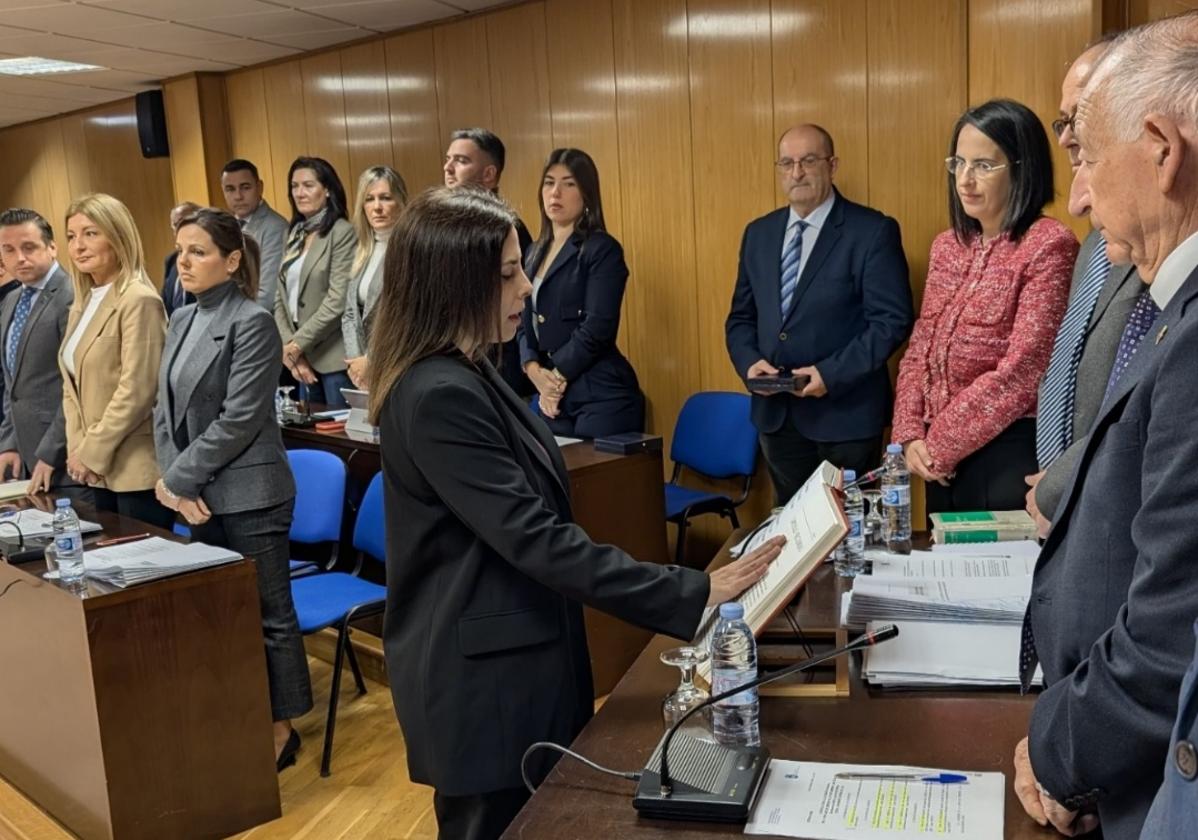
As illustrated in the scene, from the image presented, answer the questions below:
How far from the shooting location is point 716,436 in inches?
169

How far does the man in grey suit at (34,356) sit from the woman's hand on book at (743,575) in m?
2.89

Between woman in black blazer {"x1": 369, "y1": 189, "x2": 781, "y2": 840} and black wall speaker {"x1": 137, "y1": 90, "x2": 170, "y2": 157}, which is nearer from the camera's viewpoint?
woman in black blazer {"x1": 369, "y1": 189, "x2": 781, "y2": 840}

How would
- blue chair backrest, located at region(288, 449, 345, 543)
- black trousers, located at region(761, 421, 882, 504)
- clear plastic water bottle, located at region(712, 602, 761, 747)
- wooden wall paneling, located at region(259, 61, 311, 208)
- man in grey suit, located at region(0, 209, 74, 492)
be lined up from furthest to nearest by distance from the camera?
1. wooden wall paneling, located at region(259, 61, 311, 208)
2. man in grey suit, located at region(0, 209, 74, 492)
3. blue chair backrest, located at region(288, 449, 345, 543)
4. black trousers, located at region(761, 421, 882, 504)
5. clear plastic water bottle, located at region(712, 602, 761, 747)

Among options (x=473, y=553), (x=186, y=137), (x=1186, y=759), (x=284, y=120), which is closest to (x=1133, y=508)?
(x=1186, y=759)

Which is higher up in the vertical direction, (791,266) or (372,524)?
(791,266)

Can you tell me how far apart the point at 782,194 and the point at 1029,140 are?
1.89m

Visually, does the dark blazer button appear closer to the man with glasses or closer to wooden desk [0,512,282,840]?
wooden desk [0,512,282,840]

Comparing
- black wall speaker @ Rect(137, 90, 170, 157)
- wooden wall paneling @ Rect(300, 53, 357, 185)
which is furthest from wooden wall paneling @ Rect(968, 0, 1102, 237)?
black wall speaker @ Rect(137, 90, 170, 157)

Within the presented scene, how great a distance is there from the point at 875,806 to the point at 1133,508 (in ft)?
1.43

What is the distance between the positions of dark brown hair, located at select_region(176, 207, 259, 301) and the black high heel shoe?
4.16ft

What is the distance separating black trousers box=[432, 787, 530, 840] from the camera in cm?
176

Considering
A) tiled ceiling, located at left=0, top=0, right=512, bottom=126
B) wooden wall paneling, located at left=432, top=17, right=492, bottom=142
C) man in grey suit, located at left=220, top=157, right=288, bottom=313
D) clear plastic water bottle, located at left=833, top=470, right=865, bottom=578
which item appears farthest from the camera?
man in grey suit, located at left=220, top=157, right=288, bottom=313

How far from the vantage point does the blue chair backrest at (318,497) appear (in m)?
3.58

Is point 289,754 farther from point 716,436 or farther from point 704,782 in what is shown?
point 704,782
